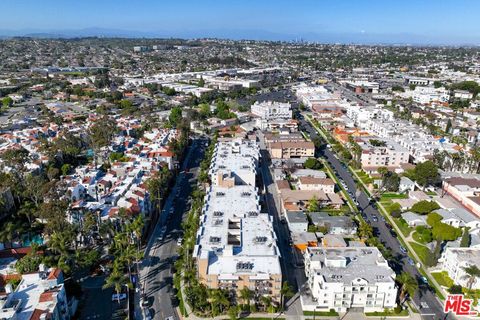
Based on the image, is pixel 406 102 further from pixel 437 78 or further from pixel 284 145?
pixel 284 145

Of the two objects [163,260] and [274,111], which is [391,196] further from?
[274,111]

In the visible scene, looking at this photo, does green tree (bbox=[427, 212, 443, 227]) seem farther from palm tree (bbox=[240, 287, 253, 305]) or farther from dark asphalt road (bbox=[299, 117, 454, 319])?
palm tree (bbox=[240, 287, 253, 305])

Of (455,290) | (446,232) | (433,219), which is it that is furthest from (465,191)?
(455,290)

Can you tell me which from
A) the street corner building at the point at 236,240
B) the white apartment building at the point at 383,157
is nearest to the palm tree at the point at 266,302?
the street corner building at the point at 236,240

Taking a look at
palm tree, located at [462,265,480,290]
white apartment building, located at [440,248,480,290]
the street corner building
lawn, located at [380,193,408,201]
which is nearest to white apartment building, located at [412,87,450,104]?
lawn, located at [380,193,408,201]

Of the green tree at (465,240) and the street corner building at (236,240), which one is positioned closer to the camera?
the street corner building at (236,240)

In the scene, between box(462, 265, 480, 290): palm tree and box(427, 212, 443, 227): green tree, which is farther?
box(427, 212, 443, 227): green tree

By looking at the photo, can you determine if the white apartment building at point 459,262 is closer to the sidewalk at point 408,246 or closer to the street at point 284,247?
the sidewalk at point 408,246
